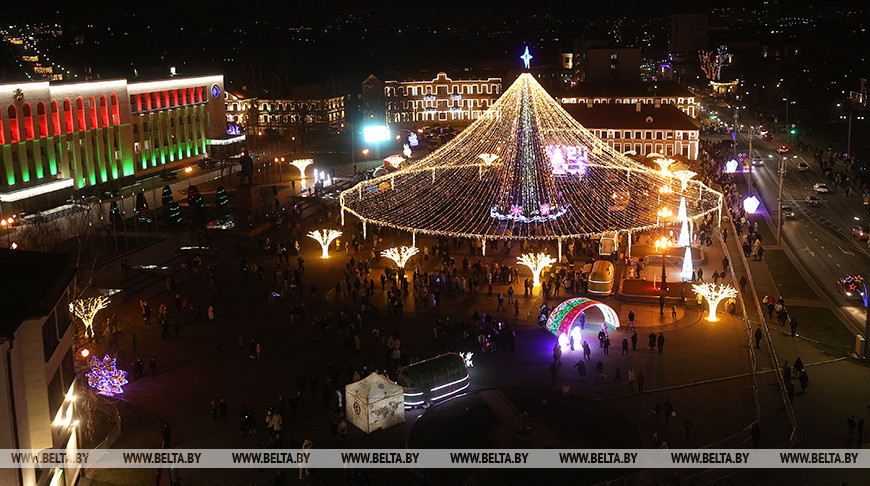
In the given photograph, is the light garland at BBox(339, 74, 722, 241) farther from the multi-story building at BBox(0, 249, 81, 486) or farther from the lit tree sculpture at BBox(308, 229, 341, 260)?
the multi-story building at BBox(0, 249, 81, 486)

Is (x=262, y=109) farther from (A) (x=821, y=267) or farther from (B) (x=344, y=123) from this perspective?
(A) (x=821, y=267)

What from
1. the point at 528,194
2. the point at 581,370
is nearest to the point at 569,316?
the point at 581,370

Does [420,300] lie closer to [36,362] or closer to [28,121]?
[36,362]

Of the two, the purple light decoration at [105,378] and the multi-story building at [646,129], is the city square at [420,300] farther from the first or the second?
the multi-story building at [646,129]

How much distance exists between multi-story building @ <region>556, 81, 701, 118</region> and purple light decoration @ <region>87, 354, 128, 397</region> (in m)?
59.1

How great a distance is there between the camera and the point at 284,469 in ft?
69.7

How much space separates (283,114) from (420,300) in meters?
66.8

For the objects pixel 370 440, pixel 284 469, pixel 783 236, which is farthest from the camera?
pixel 783 236

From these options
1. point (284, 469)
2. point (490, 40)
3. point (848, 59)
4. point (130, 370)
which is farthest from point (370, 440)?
point (490, 40)

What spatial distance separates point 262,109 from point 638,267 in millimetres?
68080

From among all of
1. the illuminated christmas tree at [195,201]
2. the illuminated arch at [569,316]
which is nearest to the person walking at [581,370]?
the illuminated arch at [569,316]

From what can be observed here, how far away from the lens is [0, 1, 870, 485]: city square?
2181cm

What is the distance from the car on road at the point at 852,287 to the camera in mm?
34719

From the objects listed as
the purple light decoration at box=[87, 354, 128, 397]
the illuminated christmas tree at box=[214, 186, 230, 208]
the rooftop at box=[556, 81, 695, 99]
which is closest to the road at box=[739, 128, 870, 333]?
the rooftop at box=[556, 81, 695, 99]
